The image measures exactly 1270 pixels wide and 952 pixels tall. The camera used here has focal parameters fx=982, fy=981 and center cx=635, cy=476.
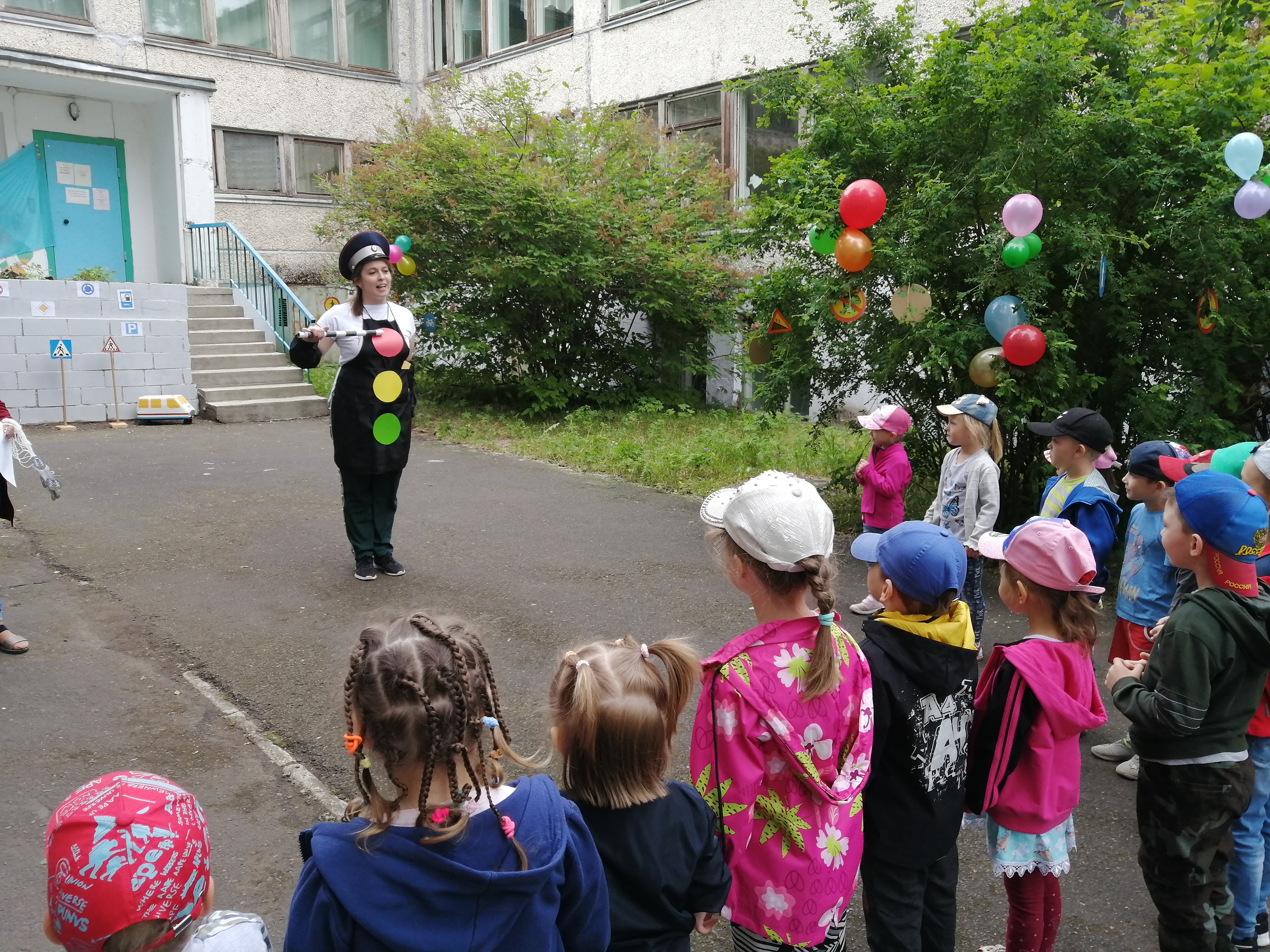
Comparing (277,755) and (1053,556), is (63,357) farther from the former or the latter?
(1053,556)

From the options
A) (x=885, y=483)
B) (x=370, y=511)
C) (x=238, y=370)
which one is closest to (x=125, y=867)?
(x=885, y=483)

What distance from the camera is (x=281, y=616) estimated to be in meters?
5.35

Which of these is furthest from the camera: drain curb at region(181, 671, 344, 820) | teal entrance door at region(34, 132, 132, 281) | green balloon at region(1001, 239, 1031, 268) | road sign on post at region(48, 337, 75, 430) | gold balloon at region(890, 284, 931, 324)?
teal entrance door at region(34, 132, 132, 281)

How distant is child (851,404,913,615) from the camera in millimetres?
5336

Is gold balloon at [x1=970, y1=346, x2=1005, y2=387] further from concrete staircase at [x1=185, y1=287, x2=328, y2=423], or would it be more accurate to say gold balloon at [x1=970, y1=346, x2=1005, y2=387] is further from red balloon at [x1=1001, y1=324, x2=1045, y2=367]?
concrete staircase at [x1=185, y1=287, x2=328, y2=423]

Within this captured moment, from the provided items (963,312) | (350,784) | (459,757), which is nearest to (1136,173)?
(963,312)

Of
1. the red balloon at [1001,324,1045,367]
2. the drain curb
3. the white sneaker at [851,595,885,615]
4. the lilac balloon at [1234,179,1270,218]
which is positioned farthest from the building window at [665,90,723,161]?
the drain curb

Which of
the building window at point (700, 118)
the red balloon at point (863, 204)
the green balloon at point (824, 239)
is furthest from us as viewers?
the building window at point (700, 118)

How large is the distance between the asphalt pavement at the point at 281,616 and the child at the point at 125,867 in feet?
5.18

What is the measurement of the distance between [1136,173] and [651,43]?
1256 cm

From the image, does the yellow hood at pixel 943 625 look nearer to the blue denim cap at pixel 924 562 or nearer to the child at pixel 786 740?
the blue denim cap at pixel 924 562

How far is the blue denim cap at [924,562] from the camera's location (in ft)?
7.22

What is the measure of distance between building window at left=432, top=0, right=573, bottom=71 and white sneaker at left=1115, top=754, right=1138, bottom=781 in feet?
57.9

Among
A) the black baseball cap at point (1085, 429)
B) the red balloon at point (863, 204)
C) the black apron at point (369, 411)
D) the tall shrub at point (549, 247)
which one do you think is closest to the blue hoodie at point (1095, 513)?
the black baseball cap at point (1085, 429)
